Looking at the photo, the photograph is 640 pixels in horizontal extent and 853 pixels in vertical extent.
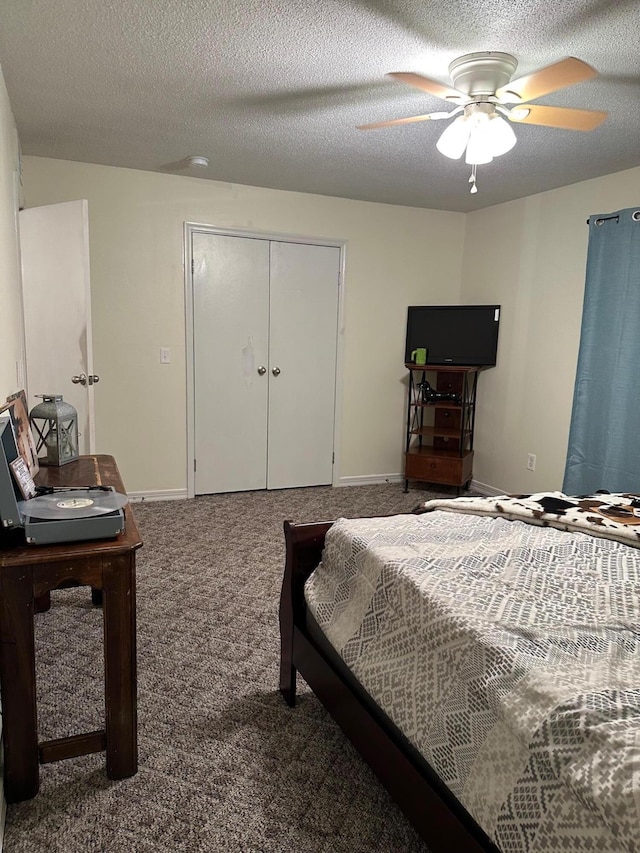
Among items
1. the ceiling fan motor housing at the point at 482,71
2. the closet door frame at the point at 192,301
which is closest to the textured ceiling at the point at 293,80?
the ceiling fan motor housing at the point at 482,71

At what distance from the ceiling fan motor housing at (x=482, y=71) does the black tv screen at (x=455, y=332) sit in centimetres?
235

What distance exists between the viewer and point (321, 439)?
15.5ft

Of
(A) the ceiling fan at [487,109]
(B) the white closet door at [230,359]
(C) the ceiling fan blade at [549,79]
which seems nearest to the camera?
(C) the ceiling fan blade at [549,79]

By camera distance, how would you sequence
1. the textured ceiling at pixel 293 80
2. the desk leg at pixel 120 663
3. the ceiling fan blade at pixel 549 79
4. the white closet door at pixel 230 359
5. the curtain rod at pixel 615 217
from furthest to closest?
1. the white closet door at pixel 230 359
2. the curtain rod at pixel 615 217
3. the textured ceiling at pixel 293 80
4. the ceiling fan blade at pixel 549 79
5. the desk leg at pixel 120 663

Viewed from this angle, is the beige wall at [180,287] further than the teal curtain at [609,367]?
Yes

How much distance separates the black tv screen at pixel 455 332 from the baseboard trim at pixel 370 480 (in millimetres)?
1040

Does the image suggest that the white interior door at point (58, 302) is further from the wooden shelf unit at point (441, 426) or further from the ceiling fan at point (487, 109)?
the wooden shelf unit at point (441, 426)

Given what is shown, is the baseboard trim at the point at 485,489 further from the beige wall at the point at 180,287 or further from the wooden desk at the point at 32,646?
the wooden desk at the point at 32,646

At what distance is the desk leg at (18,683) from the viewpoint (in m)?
1.44

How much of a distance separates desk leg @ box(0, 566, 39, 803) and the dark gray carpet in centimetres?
8

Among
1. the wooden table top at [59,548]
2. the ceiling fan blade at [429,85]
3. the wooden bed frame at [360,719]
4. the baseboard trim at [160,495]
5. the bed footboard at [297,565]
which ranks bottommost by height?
the baseboard trim at [160,495]

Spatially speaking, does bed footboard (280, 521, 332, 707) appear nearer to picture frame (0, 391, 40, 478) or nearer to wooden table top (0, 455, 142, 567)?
wooden table top (0, 455, 142, 567)

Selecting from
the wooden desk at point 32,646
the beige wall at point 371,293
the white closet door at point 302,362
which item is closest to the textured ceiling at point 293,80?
the beige wall at point 371,293

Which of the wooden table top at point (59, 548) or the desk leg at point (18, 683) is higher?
the wooden table top at point (59, 548)
